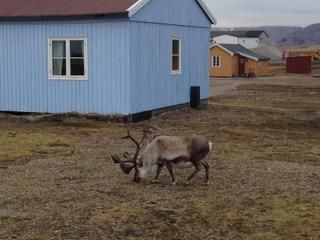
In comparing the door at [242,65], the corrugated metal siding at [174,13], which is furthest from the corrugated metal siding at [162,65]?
the door at [242,65]

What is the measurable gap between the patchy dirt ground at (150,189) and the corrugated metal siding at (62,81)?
0.82 m

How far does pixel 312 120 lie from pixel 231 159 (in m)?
8.26

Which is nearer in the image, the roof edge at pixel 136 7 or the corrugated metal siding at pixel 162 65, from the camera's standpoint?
the roof edge at pixel 136 7

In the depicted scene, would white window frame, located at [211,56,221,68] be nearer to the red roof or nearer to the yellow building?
the yellow building

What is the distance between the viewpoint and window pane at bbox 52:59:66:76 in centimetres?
1817

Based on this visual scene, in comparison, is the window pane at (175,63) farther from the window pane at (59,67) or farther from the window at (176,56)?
the window pane at (59,67)

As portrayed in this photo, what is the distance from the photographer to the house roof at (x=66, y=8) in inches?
677

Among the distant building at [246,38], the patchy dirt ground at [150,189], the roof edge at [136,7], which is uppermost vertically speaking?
the distant building at [246,38]

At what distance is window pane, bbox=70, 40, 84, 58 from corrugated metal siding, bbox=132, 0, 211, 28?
1801mm

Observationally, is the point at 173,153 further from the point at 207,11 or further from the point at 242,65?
the point at 242,65

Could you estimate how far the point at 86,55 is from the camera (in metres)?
17.8

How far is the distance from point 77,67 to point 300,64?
40.9m

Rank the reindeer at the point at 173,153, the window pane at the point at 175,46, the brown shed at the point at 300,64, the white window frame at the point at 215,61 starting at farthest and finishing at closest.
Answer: the brown shed at the point at 300,64 < the white window frame at the point at 215,61 < the window pane at the point at 175,46 < the reindeer at the point at 173,153

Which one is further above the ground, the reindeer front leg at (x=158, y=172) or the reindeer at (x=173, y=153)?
the reindeer at (x=173, y=153)
